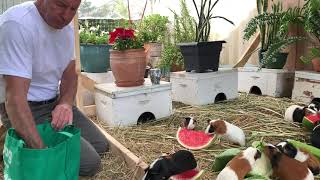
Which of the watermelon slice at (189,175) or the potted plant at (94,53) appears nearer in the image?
the watermelon slice at (189,175)

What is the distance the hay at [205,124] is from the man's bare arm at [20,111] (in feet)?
2.38

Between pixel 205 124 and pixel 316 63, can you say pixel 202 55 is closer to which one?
pixel 205 124

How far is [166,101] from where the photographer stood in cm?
261

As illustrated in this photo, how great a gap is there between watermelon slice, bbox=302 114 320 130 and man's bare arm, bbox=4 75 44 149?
1610 millimetres

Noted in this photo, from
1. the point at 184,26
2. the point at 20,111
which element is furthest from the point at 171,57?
the point at 20,111

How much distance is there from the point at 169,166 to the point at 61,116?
554 millimetres

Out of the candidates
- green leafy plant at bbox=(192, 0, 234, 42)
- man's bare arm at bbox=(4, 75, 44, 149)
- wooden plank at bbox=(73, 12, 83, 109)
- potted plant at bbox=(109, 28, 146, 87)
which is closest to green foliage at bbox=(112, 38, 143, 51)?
potted plant at bbox=(109, 28, 146, 87)

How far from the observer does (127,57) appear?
244 centimetres

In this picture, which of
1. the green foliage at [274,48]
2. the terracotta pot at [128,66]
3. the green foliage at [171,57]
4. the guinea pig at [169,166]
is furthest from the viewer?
the green foliage at [171,57]

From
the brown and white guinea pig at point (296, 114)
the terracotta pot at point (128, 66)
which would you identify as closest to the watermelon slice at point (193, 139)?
the terracotta pot at point (128, 66)

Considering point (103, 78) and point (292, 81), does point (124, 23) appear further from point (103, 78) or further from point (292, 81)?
point (292, 81)

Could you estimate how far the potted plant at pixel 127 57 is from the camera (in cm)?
244

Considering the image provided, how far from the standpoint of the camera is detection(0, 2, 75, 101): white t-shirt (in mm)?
1375

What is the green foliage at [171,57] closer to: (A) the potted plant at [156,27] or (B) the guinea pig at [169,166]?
(A) the potted plant at [156,27]
